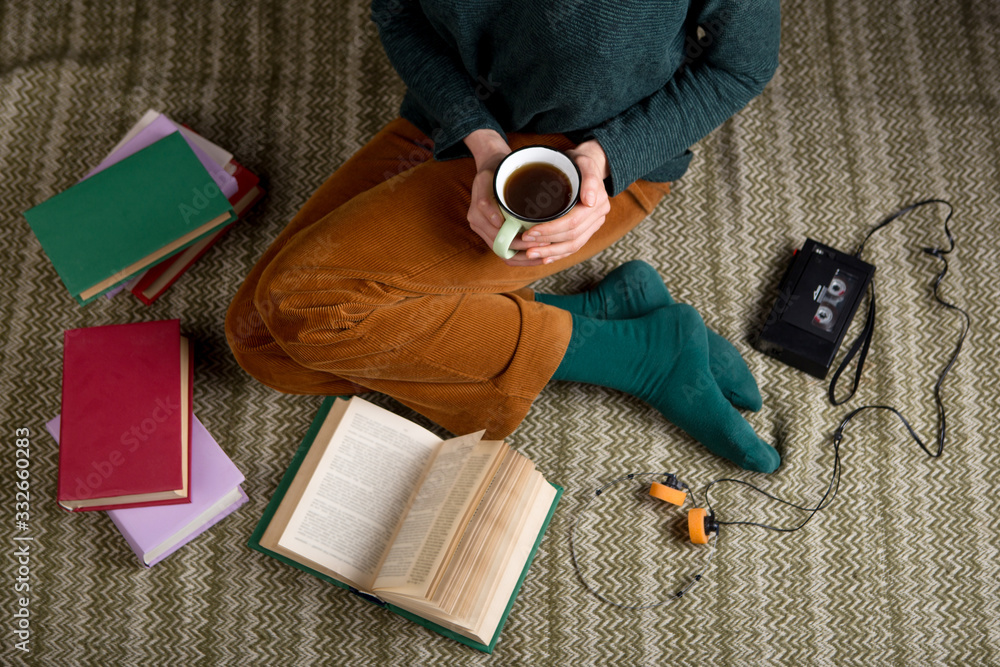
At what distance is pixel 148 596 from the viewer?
1067mm

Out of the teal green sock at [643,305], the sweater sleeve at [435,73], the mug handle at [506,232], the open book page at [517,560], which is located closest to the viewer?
the mug handle at [506,232]

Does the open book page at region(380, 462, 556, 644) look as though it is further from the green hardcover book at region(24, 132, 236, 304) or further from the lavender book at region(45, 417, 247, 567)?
the green hardcover book at region(24, 132, 236, 304)

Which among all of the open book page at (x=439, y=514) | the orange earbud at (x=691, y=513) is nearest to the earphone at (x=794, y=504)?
the orange earbud at (x=691, y=513)

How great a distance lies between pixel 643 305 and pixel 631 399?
0.16 meters

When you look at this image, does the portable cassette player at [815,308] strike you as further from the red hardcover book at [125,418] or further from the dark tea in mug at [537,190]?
the red hardcover book at [125,418]

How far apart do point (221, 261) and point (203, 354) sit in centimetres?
17

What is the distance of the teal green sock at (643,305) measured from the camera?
1.09 m

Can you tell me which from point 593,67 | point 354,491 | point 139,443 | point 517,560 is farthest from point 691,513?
point 139,443

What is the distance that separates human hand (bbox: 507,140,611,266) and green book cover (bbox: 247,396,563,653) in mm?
445

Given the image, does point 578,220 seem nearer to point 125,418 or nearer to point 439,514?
point 439,514

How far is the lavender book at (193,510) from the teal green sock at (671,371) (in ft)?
1.84

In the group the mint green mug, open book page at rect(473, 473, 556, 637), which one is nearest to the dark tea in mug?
the mint green mug

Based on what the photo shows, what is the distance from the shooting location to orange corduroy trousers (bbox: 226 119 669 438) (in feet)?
2.76

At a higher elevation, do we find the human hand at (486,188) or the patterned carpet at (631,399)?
the human hand at (486,188)
